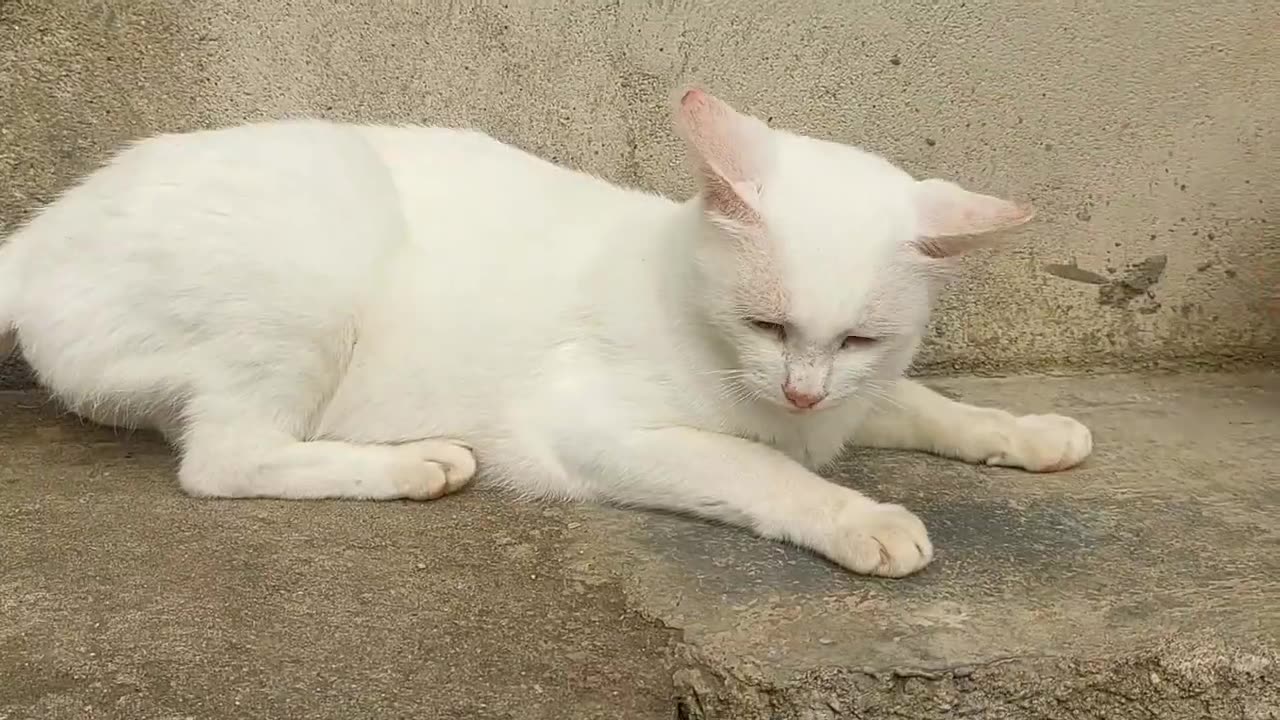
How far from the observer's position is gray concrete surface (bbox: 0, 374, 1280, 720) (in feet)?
4.37

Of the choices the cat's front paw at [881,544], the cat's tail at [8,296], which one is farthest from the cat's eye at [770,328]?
the cat's tail at [8,296]

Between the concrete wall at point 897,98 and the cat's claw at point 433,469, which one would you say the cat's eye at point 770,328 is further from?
the concrete wall at point 897,98

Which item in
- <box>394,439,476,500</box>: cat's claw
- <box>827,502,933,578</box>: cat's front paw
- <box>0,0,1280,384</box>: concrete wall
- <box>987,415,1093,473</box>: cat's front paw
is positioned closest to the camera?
<box>827,502,933,578</box>: cat's front paw

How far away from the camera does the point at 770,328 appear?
5.48 feet

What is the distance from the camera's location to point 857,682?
1.34 meters

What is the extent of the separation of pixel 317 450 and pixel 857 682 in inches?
39.5

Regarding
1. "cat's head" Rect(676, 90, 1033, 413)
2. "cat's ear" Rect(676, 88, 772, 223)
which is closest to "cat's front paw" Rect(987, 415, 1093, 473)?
"cat's head" Rect(676, 90, 1033, 413)

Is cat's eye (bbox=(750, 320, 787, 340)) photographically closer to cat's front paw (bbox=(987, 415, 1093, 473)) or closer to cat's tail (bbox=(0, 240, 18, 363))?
cat's front paw (bbox=(987, 415, 1093, 473))

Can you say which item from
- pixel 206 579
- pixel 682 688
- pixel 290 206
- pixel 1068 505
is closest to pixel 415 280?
pixel 290 206

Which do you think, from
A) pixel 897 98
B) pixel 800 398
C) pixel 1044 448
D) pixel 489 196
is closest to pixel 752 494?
pixel 800 398

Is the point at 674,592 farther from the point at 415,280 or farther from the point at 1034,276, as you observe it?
the point at 1034,276

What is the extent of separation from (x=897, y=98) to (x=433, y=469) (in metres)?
1.40

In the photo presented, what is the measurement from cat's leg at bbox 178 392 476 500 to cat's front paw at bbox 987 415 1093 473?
1.00 meters

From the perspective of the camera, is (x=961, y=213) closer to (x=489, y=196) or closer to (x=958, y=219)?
(x=958, y=219)
